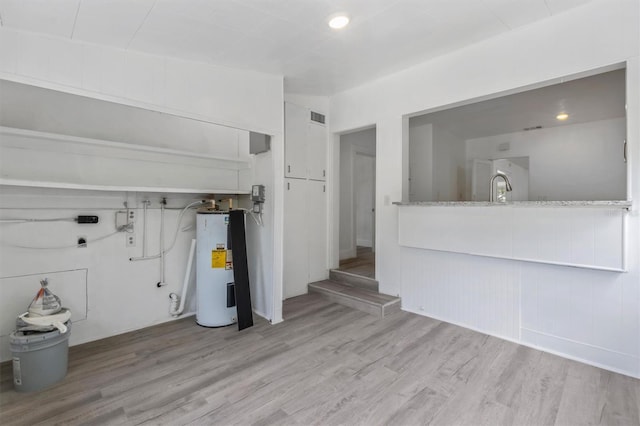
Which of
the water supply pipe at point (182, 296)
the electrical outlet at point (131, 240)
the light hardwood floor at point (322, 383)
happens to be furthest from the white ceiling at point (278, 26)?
the light hardwood floor at point (322, 383)

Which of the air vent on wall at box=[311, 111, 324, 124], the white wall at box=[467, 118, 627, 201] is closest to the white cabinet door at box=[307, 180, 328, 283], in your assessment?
the air vent on wall at box=[311, 111, 324, 124]

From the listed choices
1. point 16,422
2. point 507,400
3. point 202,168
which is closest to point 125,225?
point 202,168

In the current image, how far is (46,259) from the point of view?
2.62 m

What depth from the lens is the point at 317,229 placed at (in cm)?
451

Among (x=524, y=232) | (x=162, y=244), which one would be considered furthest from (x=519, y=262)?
(x=162, y=244)

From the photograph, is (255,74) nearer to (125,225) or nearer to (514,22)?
(125,225)

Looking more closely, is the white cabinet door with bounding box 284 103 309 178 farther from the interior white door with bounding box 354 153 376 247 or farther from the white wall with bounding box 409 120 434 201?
the interior white door with bounding box 354 153 376 247

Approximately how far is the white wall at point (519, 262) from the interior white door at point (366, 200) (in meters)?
2.64

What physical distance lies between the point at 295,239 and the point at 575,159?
4.85 metres

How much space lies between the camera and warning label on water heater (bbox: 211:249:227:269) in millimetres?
3213

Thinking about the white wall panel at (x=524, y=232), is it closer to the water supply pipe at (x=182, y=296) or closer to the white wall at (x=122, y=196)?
the white wall at (x=122, y=196)

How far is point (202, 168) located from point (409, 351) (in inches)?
115

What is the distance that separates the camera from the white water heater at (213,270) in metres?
3.20

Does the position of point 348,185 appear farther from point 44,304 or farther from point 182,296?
point 44,304
